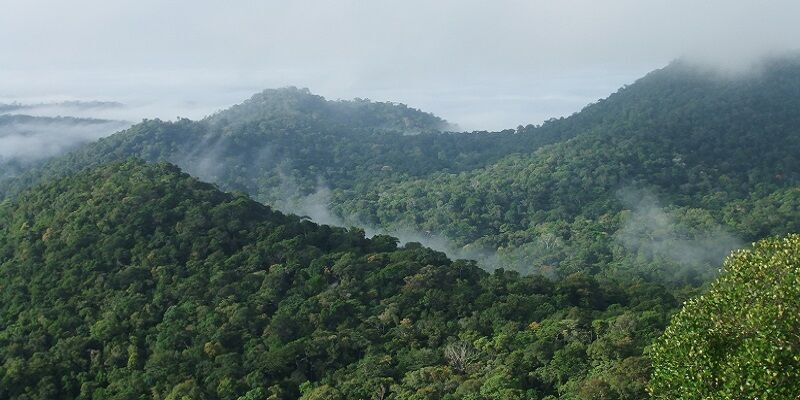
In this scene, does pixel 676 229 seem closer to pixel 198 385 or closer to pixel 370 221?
pixel 370 221

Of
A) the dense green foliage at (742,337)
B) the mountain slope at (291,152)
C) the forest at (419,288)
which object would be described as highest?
the dense green foliage at (742,337)

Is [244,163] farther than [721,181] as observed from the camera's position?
Yes

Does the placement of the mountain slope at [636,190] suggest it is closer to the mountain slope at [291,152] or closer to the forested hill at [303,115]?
the mountain slope at [291,152]

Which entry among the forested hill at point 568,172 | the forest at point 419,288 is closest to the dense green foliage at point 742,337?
the forest at point 419,288

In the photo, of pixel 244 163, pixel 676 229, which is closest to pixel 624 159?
pixel 676 229

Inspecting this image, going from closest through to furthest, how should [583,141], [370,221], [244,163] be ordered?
[370,221]
[583,141]
[244,163]

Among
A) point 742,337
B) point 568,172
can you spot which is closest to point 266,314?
point 742,337
